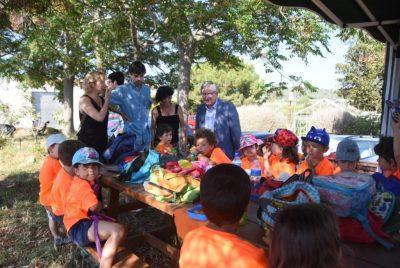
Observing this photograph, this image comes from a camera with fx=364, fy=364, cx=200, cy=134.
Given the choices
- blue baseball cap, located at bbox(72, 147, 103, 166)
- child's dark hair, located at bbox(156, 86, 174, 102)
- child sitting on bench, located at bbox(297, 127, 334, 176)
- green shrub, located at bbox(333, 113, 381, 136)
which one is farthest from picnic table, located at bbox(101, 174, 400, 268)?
green shrub, located at bbox(333, 113, 381, 136)

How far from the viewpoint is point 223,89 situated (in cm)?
3181

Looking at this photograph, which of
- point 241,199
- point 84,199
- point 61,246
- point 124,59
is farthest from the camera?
point 124,59

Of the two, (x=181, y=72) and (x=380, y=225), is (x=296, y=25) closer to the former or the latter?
(x=181, y=72)

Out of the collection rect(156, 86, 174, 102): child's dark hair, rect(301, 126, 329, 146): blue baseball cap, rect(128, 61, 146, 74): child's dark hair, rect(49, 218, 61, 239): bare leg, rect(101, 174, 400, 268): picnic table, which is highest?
rect(128, 61, 146, 74): child's dark hair

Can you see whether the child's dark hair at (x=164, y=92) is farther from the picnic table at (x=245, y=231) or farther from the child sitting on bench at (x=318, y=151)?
the child sitting on bench at (x=318, y=151)

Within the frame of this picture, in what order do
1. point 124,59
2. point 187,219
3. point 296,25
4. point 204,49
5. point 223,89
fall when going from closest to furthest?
point 187,219 < point 296,25 < point 204,49 < point 124,59 < point 223,89

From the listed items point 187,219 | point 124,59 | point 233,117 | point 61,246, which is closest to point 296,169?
point 233,117

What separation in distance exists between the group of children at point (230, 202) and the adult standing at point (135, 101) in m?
0.44

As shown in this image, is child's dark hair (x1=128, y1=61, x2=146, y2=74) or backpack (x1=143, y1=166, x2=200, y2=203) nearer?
backpack (x1=143, y1=166, x2=200, y2=203)

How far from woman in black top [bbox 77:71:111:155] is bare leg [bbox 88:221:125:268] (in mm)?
1449

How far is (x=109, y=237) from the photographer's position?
2.80 meters

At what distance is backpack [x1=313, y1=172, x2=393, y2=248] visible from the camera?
189cm

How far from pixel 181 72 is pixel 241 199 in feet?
26.7

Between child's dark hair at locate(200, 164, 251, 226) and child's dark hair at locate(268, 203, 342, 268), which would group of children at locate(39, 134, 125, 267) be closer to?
child's dark hair at locate(200, 164, 251, 226)
